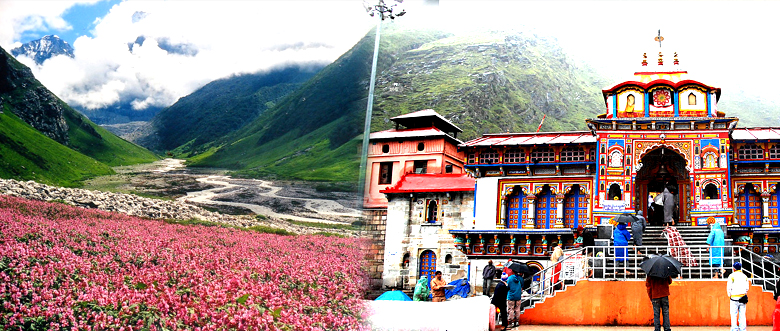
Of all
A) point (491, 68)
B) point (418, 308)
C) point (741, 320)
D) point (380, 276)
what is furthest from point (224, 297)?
point (491, 68)

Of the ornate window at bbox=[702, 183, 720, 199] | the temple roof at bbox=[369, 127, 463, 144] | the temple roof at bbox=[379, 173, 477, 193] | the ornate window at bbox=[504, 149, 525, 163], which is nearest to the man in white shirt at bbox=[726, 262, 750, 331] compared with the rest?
the ornate window at bbox=[702, 183, 720, 199]

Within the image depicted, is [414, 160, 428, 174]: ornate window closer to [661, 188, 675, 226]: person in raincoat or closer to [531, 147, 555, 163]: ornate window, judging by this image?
[531, 147, 555, 163]: ornate window

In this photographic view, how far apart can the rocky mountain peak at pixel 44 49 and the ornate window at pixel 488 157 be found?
1657cm

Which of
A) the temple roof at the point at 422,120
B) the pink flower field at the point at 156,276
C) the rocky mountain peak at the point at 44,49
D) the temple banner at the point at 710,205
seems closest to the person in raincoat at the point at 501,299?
the pink flower field at the point at 156,276

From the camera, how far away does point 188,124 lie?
10.6 meters

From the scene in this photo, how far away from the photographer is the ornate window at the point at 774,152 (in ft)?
71.9

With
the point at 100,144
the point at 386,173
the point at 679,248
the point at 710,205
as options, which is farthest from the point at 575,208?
the point at 100,144

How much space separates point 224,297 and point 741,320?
8.63m

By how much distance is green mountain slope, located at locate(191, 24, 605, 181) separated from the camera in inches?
412

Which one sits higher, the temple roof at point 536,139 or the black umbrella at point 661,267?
the temple roof at point 536,139

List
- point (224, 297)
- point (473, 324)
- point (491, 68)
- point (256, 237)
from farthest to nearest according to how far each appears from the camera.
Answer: point (491, 68) < point (473, 324) < point (256, 237) < point (224, 297)

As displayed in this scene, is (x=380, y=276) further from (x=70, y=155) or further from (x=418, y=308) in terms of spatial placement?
(x=70, y=155)

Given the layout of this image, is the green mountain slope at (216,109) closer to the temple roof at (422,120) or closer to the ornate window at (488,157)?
the ornate window at (488,157)

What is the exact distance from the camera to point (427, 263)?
85.0ft
